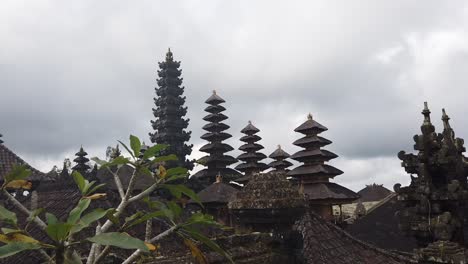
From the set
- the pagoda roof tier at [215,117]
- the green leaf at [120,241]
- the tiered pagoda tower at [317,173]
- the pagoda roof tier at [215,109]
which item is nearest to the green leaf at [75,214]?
the green leaf at [120,241]

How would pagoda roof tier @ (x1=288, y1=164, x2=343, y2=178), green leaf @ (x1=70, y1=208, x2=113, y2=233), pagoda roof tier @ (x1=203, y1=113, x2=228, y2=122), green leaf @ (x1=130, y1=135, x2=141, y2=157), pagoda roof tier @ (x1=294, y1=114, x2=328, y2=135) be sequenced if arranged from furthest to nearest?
1. pagoda roof tier @ (x1=203, y1=113, x2=228, y2=122)
2. pagoda roof tier @ (x1=294, y1=114, x2=328, y2=135)
3. pagoda roof tier @ (x1=288, y1=164, x2=343, y2=178)
4. green leaf @ (x1=130, y1=135, x2=141, y2=157)
5. green leaf @ (x1=70, y1=208, x2=113, y2=233)

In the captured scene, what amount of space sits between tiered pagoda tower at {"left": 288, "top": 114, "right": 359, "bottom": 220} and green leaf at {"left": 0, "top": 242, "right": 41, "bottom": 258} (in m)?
21.8

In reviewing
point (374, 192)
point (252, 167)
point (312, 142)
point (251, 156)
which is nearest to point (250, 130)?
point (251, 156)

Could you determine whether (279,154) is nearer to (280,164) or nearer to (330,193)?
(280,164)

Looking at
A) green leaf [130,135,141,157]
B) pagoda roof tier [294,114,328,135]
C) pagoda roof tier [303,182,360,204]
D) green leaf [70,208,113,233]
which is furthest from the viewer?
pagoda roof tier [294,114,328,135]

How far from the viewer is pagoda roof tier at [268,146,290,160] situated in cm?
3741

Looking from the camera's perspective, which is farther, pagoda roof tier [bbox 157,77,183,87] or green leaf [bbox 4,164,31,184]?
pagoda roof tier [bbox 157,77,183,87]

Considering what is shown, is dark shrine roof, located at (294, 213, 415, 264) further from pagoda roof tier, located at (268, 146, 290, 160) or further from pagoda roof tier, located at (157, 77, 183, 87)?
pagoda roof tier, located at (157, 77, 183, 87)

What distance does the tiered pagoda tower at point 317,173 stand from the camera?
23.1 m

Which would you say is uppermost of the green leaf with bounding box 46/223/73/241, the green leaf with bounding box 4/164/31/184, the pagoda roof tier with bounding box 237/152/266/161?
the pagoda roof tier with bounding box 237/152/266/161

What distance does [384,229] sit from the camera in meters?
14.2

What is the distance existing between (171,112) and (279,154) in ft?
38.5

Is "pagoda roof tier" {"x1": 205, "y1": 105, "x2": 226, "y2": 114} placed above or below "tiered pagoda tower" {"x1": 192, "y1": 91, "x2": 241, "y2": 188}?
above

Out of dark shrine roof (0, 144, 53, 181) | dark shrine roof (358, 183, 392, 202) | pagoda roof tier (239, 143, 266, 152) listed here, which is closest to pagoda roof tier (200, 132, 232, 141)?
pagoda roof tier (239, 143, 266, 152)
